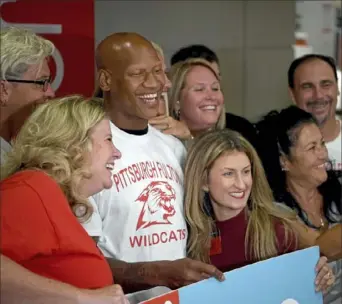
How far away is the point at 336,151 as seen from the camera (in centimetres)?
274

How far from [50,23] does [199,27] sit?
2.95 feet

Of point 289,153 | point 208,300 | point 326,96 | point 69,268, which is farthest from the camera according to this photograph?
point 326,96

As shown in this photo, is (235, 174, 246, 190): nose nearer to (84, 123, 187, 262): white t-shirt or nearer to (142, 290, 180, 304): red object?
(84, 123, 187, 262): white t-shirt

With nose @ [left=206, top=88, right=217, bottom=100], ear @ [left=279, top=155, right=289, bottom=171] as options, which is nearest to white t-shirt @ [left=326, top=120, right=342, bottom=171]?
ear @ [left=279, top=155, right=289, bottom=171]

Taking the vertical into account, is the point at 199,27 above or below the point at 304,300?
above

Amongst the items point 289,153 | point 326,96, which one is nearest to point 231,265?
point 289,153

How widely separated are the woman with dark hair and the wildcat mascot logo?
511 mm

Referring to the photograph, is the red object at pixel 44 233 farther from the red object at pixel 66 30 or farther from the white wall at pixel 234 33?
the white wall at pixel 234 33

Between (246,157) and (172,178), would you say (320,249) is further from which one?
(172,178)

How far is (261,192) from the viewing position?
2119mm

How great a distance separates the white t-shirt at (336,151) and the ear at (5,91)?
133cm

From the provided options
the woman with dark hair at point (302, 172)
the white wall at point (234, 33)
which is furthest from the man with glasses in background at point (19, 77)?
the white wall at point (234, 33)

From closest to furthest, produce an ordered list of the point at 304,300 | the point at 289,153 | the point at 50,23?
the point at 304,300
the point at 289,153
the point at 50,23

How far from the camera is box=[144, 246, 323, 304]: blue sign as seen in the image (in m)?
1.68
